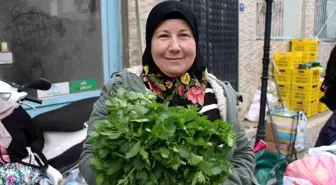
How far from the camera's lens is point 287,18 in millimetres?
9094

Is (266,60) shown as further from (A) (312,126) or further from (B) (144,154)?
(B) (144,154)

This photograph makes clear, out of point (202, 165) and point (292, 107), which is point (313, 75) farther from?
point (202, 165)

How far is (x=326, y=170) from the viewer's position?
7.54 ft

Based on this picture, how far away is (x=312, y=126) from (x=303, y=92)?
2.54ft

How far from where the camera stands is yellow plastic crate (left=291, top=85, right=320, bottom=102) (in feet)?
26.5

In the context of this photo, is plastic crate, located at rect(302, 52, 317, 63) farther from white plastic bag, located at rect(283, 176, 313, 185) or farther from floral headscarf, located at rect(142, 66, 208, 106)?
floral headscarf, located at rect(142, 66, 208, 106)

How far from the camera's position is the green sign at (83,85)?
4539 mm

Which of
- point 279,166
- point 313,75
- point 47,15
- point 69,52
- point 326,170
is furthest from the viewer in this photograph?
point 313,75

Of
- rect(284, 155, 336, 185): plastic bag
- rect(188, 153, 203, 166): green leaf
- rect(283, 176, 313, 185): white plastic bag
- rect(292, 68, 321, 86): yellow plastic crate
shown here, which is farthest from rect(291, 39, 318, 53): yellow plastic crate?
rect(188, 153, 203, 166): green leaf

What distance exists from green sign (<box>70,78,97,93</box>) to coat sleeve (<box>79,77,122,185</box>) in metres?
2.81

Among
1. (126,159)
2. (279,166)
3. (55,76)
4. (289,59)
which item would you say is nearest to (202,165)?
(126,159)

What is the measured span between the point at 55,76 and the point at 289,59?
18.4 feet

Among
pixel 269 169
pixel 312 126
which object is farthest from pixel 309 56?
pixel 269 169

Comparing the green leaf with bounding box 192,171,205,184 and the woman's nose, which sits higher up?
the woman's nose
